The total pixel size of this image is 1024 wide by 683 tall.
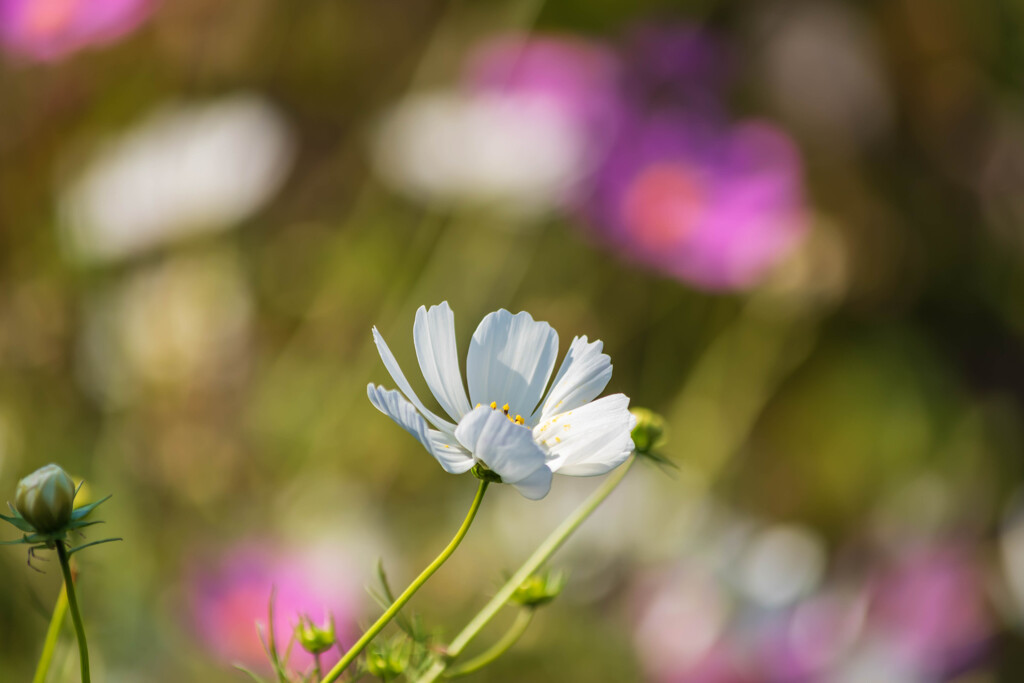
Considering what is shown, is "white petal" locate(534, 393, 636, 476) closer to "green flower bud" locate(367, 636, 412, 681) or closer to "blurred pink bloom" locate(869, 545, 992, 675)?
"green flower bud" locate(367, 636, 412, 681)

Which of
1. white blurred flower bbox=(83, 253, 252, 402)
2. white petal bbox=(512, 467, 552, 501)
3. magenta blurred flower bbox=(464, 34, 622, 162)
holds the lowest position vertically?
white blurred flower bbox=(83, 253, 252, 402)

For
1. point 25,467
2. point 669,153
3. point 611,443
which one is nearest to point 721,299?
point 669,153

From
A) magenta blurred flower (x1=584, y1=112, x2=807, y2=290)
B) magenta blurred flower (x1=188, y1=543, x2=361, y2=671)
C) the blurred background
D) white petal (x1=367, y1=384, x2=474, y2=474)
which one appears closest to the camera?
white petal (x1=367, y1=384, x2=474, y2=474)

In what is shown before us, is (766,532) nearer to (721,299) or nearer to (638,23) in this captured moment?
(721,299)

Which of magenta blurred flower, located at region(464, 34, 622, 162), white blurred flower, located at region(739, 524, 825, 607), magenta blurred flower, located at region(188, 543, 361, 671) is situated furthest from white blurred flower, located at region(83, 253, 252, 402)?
white blurred flower, located at region(739, 524, 825, 607)

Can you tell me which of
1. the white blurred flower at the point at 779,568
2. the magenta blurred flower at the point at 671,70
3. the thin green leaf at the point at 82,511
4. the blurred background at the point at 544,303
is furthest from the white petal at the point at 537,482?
the magenta blurred flower at the point at 671,70

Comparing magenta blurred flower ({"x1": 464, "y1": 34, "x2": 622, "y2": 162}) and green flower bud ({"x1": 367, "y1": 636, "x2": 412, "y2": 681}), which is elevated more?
magenta blurred flower ({"x1": 464, "y1": 34, "x2": 622, "y2": 162})

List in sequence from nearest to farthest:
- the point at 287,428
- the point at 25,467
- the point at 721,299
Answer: the point at 25,467 < the point at 287,428 < the point at 721,299
